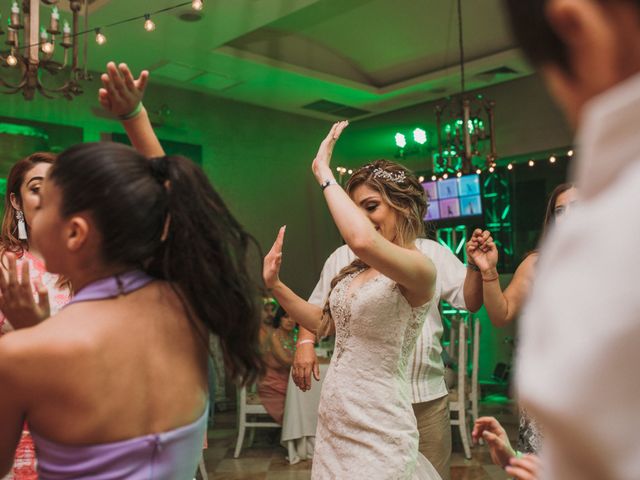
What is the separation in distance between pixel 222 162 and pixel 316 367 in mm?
5722

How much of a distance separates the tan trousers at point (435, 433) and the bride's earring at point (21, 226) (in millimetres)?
1652

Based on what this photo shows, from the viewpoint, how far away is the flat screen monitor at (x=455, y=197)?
745cm

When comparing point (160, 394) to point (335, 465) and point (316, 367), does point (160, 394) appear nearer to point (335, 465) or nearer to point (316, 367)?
point (335, 465)

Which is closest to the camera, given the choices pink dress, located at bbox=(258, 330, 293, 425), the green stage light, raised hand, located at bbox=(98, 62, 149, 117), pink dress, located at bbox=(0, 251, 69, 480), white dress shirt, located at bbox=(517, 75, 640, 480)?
white dress shirt, located at bbox=(517, 75, 640, 480)

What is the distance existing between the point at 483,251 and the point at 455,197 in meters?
5.51

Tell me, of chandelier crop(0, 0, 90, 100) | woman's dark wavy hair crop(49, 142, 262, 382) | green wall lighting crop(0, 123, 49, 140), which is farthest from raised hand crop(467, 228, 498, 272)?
green wall lighting crop(0, 123, 49, 140)

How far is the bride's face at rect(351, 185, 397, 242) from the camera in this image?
2.11 meters

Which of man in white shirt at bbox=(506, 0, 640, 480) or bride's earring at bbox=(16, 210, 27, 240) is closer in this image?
man in white shirt at bbox=(506, 0, 640, 480)

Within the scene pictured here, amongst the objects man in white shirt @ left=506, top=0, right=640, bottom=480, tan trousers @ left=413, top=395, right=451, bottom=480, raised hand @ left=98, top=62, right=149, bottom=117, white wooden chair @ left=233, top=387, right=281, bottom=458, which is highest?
raised hand @ left=98, top=62, right=149, bottom=117

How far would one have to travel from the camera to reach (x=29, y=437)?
1823mm

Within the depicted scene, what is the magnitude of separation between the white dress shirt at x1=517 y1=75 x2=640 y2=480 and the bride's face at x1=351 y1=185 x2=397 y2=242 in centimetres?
167

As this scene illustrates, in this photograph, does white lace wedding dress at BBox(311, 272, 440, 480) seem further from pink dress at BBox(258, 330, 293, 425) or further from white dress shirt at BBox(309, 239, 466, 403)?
pink dress at BBox(258, 330, 293, 425)

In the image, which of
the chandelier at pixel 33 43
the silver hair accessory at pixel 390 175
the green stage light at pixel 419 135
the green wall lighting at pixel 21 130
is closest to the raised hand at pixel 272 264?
the silver hair accessory at pixel 390 175

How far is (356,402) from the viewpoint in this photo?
6.51 ft
